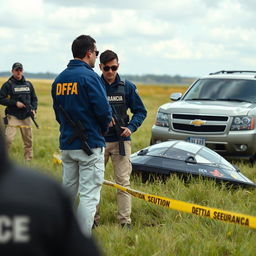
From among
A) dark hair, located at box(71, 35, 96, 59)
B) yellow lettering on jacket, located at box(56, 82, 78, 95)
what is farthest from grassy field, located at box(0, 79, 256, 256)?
dark hair, located at box(71, 35, 96, 59)

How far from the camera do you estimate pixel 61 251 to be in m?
1.26

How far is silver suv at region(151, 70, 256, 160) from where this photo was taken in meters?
8.49

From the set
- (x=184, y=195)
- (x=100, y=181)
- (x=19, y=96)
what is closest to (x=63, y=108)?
(x=100, y=181)

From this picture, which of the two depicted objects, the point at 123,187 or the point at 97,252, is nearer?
the point at 97,252

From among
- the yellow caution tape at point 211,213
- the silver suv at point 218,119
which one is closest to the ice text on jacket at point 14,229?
the yellow caution tape at point 211,213

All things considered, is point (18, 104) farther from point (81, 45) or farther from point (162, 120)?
point (81, 45)

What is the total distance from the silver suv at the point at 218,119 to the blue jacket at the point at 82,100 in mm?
4599

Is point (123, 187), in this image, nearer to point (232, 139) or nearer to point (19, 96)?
point (232, 139)

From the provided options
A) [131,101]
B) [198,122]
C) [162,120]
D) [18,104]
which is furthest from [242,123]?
[18,104]

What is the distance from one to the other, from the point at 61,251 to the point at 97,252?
10cm

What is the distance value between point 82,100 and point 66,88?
17 cm

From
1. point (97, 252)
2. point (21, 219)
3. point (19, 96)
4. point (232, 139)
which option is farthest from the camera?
point (19, 96)

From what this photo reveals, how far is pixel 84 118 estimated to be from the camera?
4168 millimetres

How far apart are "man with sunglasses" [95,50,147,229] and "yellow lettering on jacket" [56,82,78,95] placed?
0.84 m
